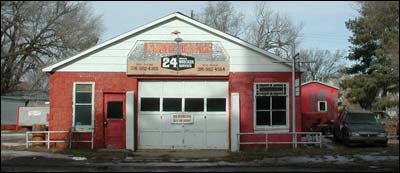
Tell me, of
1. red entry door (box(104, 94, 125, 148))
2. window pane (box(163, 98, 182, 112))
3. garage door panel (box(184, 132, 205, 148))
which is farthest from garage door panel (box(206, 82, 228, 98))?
red entry door (box(104, 94, 125, 148))

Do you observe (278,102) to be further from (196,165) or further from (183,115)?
(196,165)

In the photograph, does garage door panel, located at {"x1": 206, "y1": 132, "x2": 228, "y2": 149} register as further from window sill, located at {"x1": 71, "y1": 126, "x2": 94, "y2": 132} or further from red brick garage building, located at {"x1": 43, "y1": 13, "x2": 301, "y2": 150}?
window sill, located at {"x1": 71, "y1": 126, "x2": 94, "y2": 132}

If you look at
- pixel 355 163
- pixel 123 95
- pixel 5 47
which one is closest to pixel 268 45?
pixel 5 47

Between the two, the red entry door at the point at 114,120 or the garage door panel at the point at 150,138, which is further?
the garage door panel at the point at 150,138

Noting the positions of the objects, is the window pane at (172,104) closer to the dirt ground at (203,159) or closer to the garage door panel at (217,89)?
the garage door panel at (217,89)

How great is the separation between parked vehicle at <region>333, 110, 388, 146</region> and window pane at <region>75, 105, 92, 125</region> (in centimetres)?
1129

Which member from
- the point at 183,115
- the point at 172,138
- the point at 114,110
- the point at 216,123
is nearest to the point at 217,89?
the point at 216,123

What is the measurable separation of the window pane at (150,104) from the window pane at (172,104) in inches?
11.8

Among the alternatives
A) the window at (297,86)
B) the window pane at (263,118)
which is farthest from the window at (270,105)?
the window at (297,86)

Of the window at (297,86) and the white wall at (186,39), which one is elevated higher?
the white wall at (186,39)

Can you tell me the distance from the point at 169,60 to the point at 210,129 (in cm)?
340

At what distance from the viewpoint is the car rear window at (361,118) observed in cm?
2452

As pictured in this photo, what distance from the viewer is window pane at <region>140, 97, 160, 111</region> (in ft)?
74.6

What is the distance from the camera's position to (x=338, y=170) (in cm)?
1612
